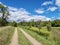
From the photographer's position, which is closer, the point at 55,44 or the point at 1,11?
the point at 55,44

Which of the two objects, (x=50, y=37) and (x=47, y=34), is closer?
(x=50, y=37)

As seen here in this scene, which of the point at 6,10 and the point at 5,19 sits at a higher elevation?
the point at 6,10

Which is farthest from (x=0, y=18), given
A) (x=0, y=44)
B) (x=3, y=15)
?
(x=0, y=44)

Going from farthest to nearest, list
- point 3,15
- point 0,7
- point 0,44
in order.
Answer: point 3,15 → point 0,7 → point 0,44

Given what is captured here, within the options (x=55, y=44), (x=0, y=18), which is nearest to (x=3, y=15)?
(x=0, y=18)

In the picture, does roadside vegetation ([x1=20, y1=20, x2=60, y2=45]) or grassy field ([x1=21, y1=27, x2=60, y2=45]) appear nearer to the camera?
grassy field ([x1=21, y1=27, x2=60, y2=45])

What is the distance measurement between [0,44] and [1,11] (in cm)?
7285

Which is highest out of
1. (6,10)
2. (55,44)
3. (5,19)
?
(6,10)

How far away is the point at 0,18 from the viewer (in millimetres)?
86250

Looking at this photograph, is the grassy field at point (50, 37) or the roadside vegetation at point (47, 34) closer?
the grassy field at point (50, 37)

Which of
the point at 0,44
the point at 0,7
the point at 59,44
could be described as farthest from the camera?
the point at 0,7

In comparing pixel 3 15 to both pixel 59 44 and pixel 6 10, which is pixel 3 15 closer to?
pixel 6 10

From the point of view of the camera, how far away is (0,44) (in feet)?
49.0

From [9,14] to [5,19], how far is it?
13.8 feet
